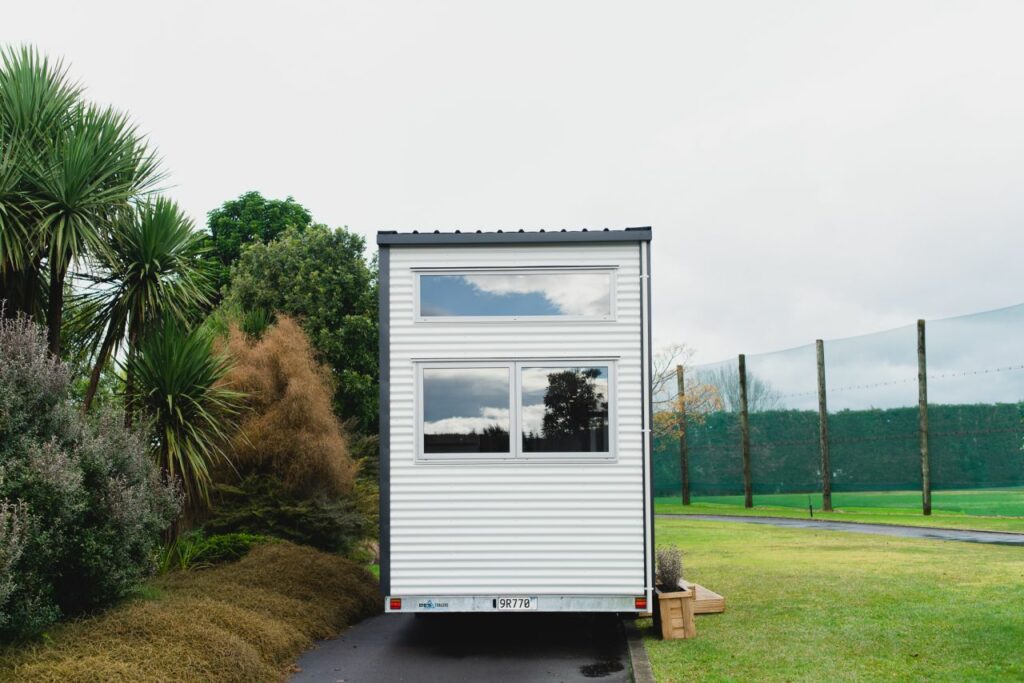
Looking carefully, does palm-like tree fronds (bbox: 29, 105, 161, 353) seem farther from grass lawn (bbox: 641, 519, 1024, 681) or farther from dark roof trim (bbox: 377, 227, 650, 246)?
grass lawn (bbox: 641, 519, 1024, 681)

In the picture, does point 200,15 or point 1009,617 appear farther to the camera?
point 200,15

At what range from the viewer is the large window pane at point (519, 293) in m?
9.02

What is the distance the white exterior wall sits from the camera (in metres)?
8.72

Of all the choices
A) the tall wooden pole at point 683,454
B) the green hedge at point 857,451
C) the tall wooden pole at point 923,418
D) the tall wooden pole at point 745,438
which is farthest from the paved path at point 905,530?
the tall wooden pole at point 683,454

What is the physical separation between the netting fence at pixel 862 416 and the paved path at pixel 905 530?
351 centimetres

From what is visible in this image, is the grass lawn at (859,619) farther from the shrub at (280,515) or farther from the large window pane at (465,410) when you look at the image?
the shrub at (280,515)

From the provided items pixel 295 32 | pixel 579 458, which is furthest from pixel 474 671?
pixel 295 32

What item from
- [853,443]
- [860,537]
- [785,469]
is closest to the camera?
[860,537]

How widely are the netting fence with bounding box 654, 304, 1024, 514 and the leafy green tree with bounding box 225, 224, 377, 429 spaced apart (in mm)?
14935

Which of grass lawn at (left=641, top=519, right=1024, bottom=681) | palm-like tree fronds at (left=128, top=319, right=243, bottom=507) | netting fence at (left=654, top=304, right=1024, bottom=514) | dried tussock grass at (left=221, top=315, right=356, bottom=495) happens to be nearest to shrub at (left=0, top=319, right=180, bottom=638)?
palm-like tree fronds at (left=128, top=319, right=243, bottom=507)

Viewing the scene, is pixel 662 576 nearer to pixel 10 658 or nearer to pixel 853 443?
pixel 10 658

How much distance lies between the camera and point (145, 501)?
8672 millimetres

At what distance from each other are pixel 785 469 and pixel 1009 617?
25.5m

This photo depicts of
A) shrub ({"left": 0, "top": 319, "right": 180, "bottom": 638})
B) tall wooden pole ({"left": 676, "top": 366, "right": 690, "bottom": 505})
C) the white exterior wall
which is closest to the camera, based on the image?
shrub ({"left": 0, "top": 319, "right": 180, "bottom": 638})
